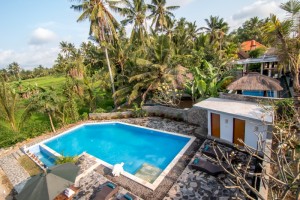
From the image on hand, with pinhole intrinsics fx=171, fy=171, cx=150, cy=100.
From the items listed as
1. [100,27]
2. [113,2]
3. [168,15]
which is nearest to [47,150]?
[100,27]

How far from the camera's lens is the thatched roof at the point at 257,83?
417 inches

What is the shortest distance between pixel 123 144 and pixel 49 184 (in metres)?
6.74

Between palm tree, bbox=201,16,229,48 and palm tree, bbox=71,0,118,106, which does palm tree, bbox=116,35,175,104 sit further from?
palm tree, bbox=201,16,229,48

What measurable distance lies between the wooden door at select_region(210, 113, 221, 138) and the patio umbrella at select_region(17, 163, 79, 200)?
8.28m

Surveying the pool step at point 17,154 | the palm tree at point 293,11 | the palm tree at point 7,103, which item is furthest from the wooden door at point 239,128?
the palm tree at point 7,103

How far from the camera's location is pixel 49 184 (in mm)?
6289

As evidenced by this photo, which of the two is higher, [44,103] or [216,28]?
[216,28]

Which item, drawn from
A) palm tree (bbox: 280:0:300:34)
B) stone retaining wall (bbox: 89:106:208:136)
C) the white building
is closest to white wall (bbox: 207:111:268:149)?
the white building

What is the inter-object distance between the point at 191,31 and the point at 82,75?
27.4 m

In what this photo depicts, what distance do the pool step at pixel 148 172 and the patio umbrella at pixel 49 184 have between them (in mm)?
3460

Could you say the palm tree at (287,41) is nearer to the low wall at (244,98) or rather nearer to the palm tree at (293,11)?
the palm tree at (293,11)

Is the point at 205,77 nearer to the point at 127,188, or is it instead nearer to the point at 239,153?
the point at 239,153

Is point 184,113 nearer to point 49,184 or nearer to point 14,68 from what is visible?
point 49,184

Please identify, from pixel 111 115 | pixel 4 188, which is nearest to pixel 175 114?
pixel 111 115
